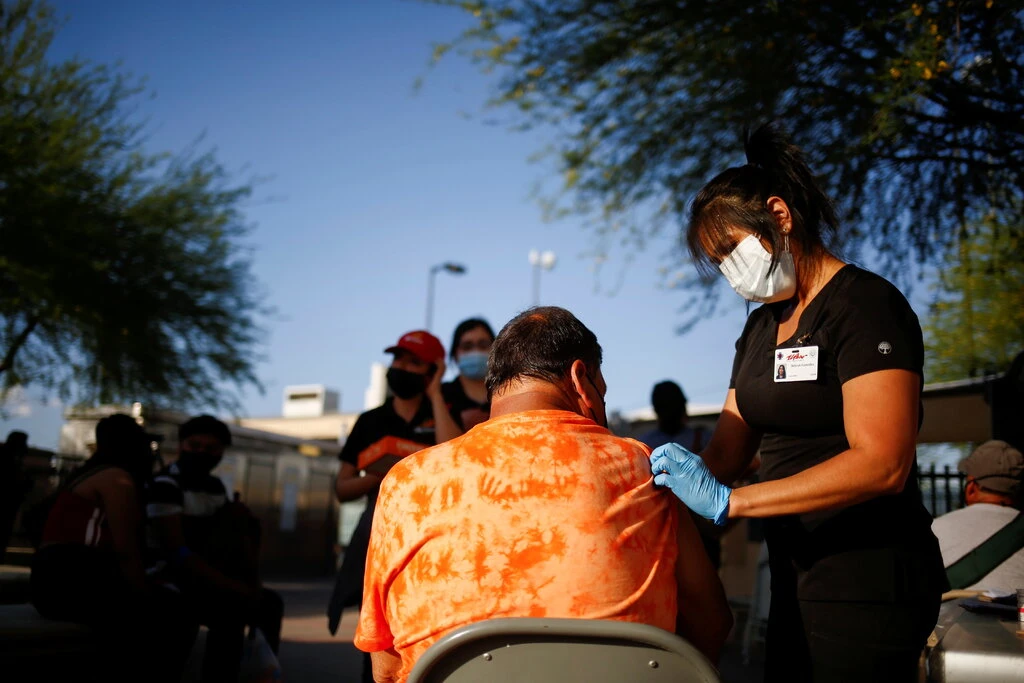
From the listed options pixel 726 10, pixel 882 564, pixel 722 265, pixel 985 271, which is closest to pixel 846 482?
pixel 882 564

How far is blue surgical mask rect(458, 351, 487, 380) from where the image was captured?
434 centimetres

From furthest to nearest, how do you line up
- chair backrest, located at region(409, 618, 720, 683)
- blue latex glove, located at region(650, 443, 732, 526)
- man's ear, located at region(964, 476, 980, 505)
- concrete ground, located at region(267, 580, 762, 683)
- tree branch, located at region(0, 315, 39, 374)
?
tree branch, located at region(0, 315, 39, 374), concrete ground, located at region(267, 580, 762, 683), man's ear, located at region(964, 476, 980, 505), blue latex glove, located at region(650, 443, 732, 526), chair backrest, located at region(409, 618, 720, 683)

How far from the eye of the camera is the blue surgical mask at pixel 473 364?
434cm

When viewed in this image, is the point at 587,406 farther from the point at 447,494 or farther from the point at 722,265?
the point at 722,265

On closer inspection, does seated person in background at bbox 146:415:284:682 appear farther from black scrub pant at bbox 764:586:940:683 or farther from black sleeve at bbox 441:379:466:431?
black scrub pant at bbox 764:586:940:683

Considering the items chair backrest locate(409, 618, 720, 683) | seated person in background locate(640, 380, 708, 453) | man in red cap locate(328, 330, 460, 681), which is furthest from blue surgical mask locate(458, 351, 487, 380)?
chair backrest locate(409, 618, 720, 683)

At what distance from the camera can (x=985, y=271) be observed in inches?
295

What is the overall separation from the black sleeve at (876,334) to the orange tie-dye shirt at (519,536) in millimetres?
497

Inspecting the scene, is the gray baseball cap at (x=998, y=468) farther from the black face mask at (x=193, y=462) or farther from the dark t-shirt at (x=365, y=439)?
the black face mask at (x=193, y=462)

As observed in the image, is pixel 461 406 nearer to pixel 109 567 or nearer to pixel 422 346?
pixel 422 346

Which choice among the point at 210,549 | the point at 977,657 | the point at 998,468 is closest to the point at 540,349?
the point at 977,657

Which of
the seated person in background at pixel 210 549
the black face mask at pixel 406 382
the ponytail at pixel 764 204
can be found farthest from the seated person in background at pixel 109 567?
the ponytail at pixel 764 204

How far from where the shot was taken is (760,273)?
2.15 meters

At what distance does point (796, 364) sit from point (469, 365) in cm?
247
